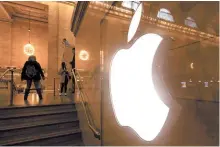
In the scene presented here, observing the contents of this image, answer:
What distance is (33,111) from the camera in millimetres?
3723

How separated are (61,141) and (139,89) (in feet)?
9.60

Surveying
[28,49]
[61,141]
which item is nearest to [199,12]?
[61,141]

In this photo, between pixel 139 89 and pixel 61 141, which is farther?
pixel 61 141

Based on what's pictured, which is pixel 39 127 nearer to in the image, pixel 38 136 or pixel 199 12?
pixel 38 136

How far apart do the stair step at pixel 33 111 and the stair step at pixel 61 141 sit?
2.14 feet

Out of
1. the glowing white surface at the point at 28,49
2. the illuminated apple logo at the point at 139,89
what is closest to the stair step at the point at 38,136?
the illuminated apple logo at the point at 139,89

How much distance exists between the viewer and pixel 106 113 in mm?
1966

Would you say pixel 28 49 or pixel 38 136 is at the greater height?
pixel 28 49

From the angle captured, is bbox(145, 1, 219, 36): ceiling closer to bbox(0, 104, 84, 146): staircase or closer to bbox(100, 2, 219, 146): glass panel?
bbox(100, 2, 219, 146): glass panel

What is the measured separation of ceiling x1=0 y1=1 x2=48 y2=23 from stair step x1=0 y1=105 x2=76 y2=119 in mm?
7561

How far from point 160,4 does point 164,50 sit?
0.28m

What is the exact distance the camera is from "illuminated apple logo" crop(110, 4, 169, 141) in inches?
31.5

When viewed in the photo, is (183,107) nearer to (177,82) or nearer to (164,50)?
(177,82)

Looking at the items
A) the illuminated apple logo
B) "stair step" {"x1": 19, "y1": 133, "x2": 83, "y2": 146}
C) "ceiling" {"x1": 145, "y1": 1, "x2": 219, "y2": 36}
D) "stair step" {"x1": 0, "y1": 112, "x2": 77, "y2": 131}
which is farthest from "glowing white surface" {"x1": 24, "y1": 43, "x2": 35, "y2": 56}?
"ceiling" {"x1": 145, "y1": 1, "x2": 219, "y2": 36}
